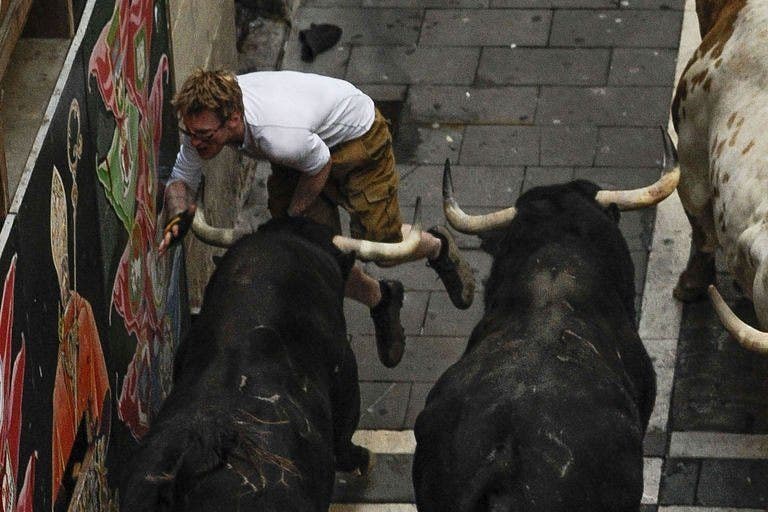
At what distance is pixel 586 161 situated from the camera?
970 cm

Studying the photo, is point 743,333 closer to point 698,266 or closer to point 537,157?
point 698,266

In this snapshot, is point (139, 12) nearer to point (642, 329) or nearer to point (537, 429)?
point (537, 429)

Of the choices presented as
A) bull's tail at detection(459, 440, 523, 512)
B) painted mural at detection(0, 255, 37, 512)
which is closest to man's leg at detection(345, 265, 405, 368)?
bull's tail at detection(459, 440, 523, 512)

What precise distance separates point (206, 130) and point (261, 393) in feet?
4.31

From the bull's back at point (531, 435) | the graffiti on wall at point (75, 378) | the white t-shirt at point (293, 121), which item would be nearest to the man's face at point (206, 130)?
the white t-shirt at point (293, 121)

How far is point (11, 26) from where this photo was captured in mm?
5434

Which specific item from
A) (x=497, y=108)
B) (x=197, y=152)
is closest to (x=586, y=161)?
(x=497, y=108)

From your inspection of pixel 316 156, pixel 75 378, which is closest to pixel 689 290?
pixel 316 156

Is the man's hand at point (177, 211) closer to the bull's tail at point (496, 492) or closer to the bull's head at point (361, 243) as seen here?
the bull's head at point (361, 243)

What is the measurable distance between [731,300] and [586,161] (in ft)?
4.98

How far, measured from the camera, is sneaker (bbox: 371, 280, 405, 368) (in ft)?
26.3

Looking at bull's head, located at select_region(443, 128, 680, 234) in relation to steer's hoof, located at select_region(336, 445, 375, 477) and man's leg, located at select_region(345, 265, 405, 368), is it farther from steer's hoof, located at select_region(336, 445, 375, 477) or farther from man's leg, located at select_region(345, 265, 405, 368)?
steer's hoof, located at select_region(336, 445, 375, 477)

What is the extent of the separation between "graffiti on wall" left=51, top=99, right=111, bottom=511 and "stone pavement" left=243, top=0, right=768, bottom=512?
5.33 feet

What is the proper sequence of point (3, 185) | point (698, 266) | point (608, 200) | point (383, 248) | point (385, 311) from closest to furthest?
1. point (3, 185)
2. point (383, 248)
3. point (608, 200)
4. point (385, 311)
5. point (698, 266)
